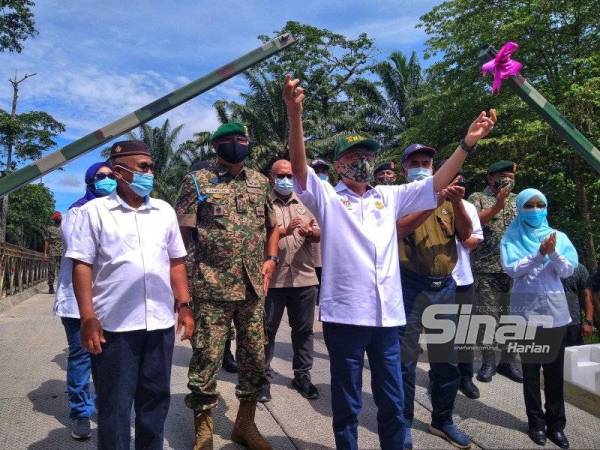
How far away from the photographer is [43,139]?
19625mm

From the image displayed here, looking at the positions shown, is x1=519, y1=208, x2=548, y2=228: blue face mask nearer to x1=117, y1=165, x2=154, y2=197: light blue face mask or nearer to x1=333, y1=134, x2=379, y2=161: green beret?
x1=333, y1=134, x2=379, y2=161: green beret

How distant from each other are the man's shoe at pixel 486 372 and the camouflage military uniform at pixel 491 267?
147 mm

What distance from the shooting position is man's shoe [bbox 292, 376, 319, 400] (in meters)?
4.03

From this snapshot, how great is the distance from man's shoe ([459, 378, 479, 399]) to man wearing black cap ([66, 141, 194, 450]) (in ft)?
8.77

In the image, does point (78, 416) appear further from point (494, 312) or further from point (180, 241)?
point (494, 312)

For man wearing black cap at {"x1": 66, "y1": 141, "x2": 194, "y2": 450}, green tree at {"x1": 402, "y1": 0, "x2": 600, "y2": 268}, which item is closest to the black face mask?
man wearing black cap at {"x1": 66, "y1": 141, "x2": 194, "y2": 450}

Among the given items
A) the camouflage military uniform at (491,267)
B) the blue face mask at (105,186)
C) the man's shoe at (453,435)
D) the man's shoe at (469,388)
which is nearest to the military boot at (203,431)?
the man's shoe at (453,435)

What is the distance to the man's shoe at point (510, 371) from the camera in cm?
457

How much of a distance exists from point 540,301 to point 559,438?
91 cm

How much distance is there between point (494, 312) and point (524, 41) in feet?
31.6

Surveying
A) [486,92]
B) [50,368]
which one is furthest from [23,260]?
[486,92]

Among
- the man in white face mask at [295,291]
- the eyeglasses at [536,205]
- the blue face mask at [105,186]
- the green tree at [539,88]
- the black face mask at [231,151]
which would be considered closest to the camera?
the black face mask at [231,151]

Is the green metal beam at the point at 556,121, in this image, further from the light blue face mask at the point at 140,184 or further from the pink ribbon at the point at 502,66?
the light blue face mask at the point at 140,184

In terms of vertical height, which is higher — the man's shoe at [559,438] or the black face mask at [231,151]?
the black face mask at [231,151]
